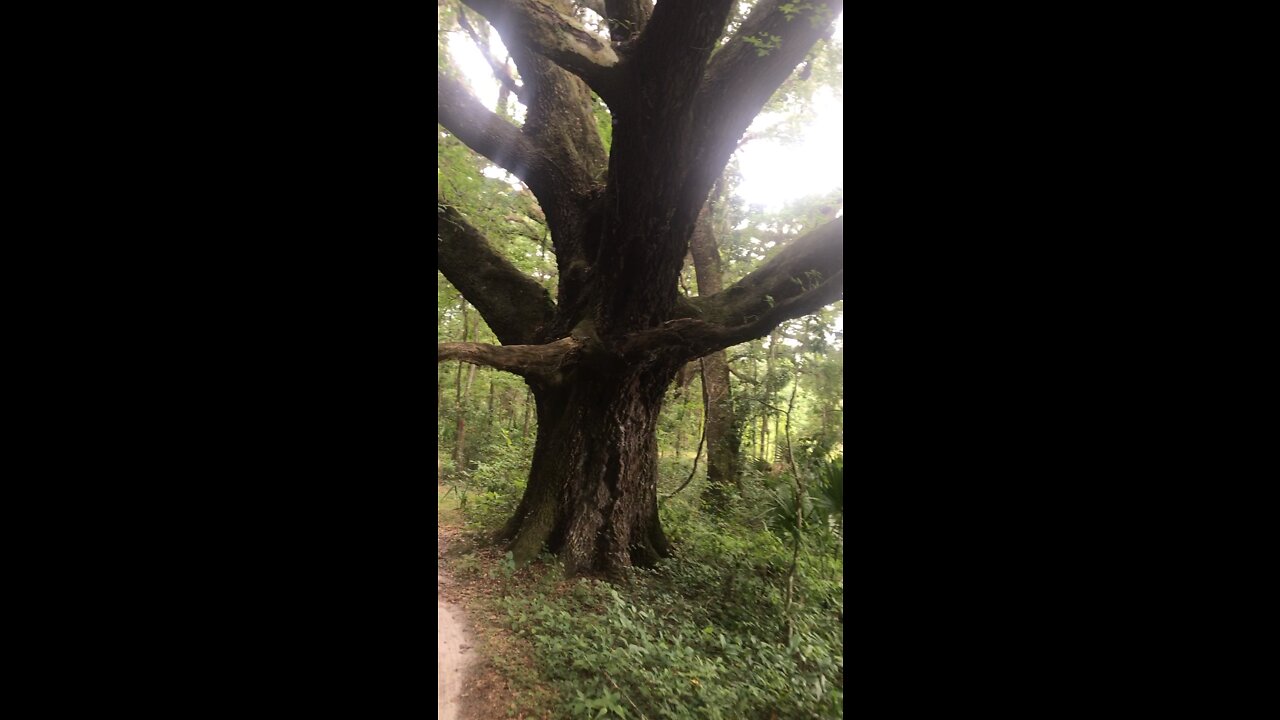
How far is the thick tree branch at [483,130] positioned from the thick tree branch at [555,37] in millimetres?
857

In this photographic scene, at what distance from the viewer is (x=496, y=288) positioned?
498 centimetres

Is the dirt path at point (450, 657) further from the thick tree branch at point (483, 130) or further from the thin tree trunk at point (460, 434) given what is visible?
the thin tree trunk at point (460, 434)

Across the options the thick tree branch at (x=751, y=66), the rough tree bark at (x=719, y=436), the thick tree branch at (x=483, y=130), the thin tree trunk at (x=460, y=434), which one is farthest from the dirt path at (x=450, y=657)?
the thin tree trunk at (x=460, y=434)

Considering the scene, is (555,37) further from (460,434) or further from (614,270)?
(460,434)

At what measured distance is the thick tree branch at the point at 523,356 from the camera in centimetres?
295

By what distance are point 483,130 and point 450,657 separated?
3.87 metres

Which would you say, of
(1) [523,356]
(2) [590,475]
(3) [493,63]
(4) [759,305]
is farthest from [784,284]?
(3) [493,63]
